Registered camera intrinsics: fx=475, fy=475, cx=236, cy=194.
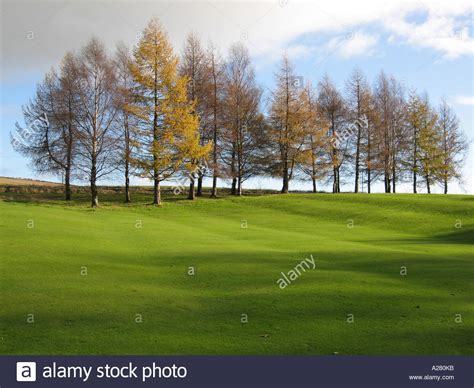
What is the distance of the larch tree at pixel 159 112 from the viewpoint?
41.0 meters

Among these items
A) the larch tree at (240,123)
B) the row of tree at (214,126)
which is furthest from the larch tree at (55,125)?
the larch tree at (240,123)

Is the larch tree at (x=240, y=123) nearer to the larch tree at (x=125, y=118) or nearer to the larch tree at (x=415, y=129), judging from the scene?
the larch tree at (x=125, y=118)

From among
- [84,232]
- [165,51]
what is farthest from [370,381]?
[165,51]

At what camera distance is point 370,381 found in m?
8.36

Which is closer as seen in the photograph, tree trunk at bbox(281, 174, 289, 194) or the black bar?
the black bar

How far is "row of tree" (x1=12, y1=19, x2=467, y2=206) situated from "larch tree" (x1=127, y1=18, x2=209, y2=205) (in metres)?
0.09

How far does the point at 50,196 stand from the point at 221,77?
865 inches

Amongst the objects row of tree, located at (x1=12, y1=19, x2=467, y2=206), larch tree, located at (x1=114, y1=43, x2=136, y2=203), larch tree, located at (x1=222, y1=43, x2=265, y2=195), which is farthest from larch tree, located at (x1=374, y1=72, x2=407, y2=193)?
larch tree, located at (x1=114, y1=43, x2=136, y2=203)

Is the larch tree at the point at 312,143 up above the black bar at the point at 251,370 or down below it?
above

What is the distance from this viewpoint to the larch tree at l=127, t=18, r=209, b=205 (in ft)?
135

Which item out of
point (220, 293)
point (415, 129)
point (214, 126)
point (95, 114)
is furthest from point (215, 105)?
point (220, 293)

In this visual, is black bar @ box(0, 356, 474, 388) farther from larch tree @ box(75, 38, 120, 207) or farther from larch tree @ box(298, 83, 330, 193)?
larch tree @ box(298, 83, 330, 193)

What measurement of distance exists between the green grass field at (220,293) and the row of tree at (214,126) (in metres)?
16.8

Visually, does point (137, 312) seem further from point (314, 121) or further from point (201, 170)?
point (314, 121)
